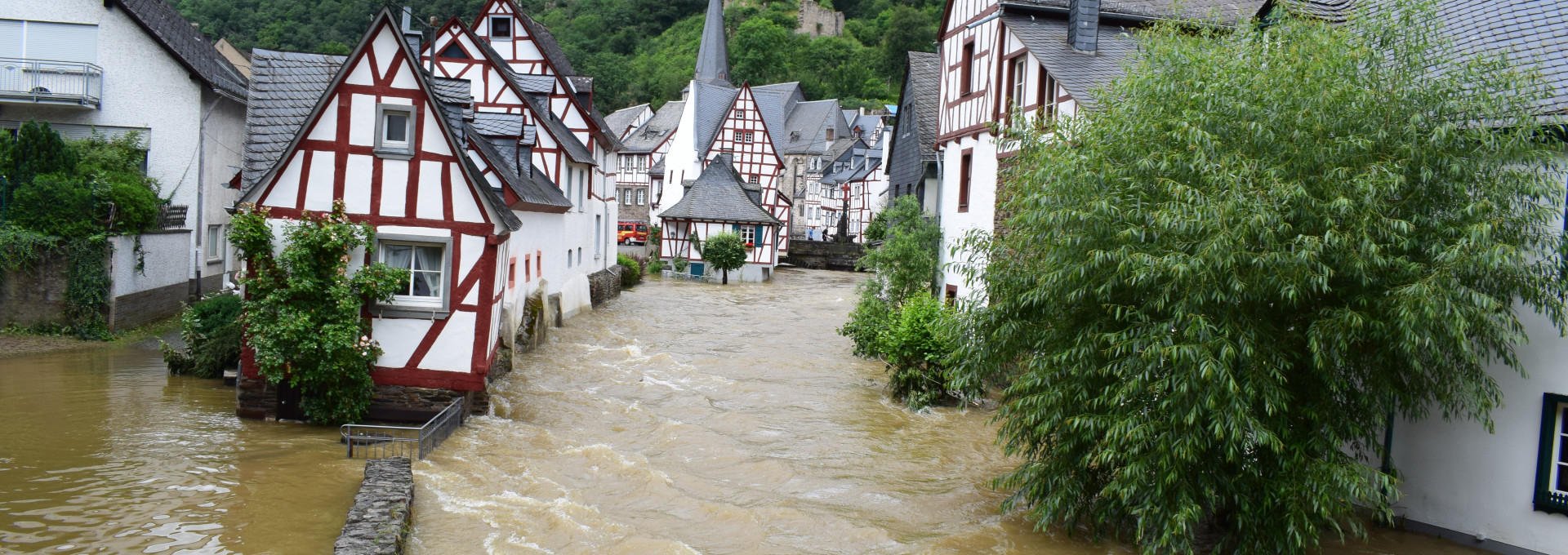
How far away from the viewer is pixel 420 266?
1287 centimetres

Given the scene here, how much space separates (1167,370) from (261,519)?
769cm

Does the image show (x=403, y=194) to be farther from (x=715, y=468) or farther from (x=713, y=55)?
(x=713, y=55)

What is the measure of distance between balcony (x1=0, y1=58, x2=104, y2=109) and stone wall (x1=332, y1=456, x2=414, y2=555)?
50.3 ft

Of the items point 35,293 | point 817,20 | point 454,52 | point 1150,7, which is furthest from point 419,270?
point 817,20

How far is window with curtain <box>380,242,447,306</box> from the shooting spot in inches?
502

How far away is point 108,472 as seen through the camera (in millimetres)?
10180

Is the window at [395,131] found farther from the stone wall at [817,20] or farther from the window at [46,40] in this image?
the stone wall at [817,20]

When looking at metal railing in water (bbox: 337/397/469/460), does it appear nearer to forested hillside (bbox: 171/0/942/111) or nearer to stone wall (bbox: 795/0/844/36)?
forested hillside (bbox: 171/0/942/111)

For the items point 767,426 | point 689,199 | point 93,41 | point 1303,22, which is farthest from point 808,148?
point 1303,22

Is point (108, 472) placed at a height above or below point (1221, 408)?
below

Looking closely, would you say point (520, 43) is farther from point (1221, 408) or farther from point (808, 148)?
point (808, 148)

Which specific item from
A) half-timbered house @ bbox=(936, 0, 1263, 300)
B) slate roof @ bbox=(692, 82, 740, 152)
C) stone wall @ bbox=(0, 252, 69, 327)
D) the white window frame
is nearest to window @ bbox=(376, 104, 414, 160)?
the white window frame

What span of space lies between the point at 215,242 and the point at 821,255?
31818 mm

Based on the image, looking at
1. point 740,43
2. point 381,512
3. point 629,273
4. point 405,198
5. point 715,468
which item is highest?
point 740,43
